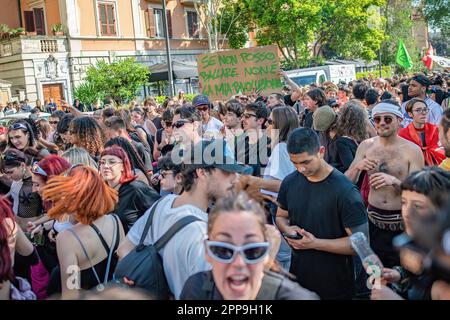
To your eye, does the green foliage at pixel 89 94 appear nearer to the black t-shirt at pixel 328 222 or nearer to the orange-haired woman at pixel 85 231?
the orange-haired woman at pixel 85 231

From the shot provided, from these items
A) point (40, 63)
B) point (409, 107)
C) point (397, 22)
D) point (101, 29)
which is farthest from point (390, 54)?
point (409, 107)

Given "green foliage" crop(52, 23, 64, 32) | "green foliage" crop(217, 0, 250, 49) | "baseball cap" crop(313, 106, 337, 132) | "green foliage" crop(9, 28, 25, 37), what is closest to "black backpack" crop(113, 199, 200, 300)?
"baseball cap" crop(313, 106, 337, 132)

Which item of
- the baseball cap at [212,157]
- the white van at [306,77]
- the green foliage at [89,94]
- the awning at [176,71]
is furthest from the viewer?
the white van at [306,77]

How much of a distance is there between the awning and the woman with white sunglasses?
65.2 ft

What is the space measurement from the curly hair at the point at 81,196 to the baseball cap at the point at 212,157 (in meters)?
0.67

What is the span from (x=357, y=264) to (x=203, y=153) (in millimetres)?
1594

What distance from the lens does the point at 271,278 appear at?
2.10 meters

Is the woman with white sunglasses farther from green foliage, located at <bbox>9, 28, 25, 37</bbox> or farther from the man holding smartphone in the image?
green foliage, located at <bbox>9, 28, 25, 37</bbox>

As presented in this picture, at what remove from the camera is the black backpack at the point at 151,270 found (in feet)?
8.49

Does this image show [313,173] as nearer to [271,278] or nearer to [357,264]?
[357,264]

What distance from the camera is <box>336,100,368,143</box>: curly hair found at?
5.10 metres

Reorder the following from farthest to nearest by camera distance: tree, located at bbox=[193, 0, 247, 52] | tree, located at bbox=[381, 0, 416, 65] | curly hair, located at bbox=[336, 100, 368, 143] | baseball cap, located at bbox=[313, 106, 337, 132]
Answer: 1. tree, located at bbox=[381, 0, 416, 65]
2. tree, located at bbox=[193, 0, 247, 52]
3. baseball cap, located at bbox=[313, 106, 337, 132]
4. curly hair, located at bbox=[336, 100, 368, 143]

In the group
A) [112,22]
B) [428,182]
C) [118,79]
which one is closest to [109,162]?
[428,182]

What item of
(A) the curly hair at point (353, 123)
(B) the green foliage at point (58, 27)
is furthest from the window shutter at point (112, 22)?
(A) the curly hair at point (353, 123)
